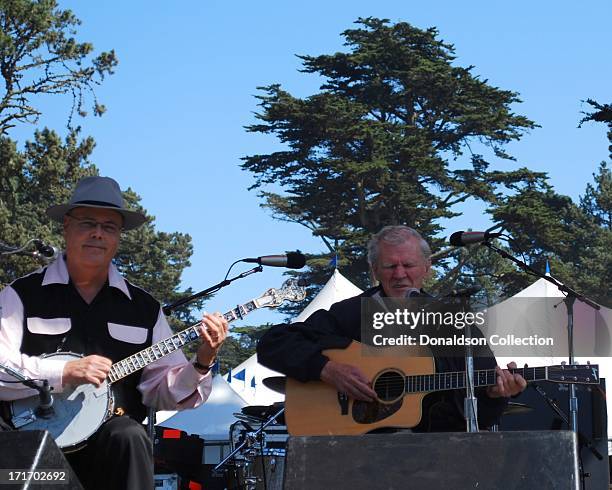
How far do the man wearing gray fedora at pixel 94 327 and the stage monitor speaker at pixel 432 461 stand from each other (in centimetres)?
149

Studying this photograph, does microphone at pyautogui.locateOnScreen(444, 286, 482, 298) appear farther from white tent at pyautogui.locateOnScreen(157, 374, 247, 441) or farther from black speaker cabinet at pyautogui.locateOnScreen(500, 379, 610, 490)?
white tent at pyautogui.locateOnScreen(157, 374, 247, 441)

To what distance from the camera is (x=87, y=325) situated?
4.95 meters

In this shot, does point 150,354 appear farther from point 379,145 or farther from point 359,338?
point 379,145

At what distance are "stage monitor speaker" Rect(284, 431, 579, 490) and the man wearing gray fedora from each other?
1.49 metres

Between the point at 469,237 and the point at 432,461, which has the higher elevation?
the point at 469,237

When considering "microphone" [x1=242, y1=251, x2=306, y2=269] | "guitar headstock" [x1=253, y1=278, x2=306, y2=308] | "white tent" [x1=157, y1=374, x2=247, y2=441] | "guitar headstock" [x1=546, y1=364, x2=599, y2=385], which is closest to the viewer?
"guitar headstock" [x1=546, y1=364, x2=599, y2=385]

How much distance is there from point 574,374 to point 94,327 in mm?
2234

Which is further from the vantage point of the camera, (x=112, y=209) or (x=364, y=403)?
(x=364, y=403)

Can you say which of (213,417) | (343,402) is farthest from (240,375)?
(343,402)

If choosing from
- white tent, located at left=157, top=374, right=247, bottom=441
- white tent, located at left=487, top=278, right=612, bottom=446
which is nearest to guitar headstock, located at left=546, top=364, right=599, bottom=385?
white tent, located at left=487, top=278, right=612, bottom=446

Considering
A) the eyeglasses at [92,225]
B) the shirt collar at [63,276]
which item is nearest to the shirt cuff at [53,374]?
the shirt collar at [63,276]

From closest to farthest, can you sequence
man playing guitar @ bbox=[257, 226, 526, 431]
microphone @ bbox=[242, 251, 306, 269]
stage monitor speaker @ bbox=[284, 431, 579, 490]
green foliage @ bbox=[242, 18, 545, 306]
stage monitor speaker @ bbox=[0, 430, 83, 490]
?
stage monitor speaker @ bbox=[284, 431, 579, 490]
stage monitor speaker @ bbox=[0, 430, 83, 490]
man playing guitar @ bbox=[257, 226, 526, 431]
microphone @ bbox=[242, 251, 306, 269]
green foliage @ bbox=[242, 18, 545, 306]

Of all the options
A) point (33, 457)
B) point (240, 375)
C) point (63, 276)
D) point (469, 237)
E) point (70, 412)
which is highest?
point (240, 375)

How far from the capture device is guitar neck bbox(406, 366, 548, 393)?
196 inches
